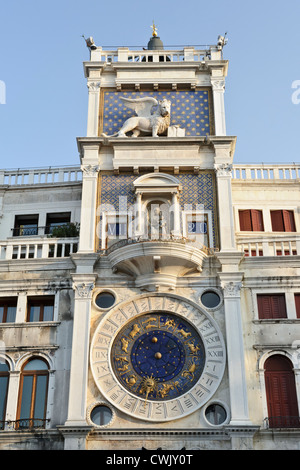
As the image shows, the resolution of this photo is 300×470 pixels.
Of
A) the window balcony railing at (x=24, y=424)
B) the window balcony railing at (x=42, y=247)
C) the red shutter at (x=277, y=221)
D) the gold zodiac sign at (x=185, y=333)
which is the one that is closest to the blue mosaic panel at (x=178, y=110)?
the red shutter at (x=277, y=221)

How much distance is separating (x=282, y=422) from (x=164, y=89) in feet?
44.5

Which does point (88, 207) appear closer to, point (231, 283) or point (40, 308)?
point (40, 308)

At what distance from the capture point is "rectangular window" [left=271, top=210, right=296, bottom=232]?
2688 centimetres

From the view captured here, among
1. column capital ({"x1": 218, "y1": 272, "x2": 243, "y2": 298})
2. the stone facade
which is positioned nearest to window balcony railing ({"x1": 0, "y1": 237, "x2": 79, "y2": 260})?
the stone facade

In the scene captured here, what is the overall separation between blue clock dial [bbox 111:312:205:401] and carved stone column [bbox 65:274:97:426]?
1.00m

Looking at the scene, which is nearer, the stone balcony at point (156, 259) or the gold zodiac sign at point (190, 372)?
the gold zodiac sign at point (190, 372)

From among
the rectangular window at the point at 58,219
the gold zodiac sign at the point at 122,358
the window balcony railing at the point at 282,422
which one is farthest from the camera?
the rectangular window at the point at 58,219

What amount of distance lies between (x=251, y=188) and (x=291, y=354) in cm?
768

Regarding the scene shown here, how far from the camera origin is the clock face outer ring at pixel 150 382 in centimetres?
2117

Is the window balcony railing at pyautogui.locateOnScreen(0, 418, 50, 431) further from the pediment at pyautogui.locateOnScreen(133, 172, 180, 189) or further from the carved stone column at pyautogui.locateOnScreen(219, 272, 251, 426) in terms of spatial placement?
the pediment at pyautogui.locateOnScreen(133, 172, 180, 189)

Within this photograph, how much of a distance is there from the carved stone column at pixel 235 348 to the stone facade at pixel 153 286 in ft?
0.12

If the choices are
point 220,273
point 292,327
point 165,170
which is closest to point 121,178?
point 165,170

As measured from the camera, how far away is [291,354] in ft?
72.7

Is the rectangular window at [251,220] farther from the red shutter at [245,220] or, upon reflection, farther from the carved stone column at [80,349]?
the carved stone column at [80,349]
